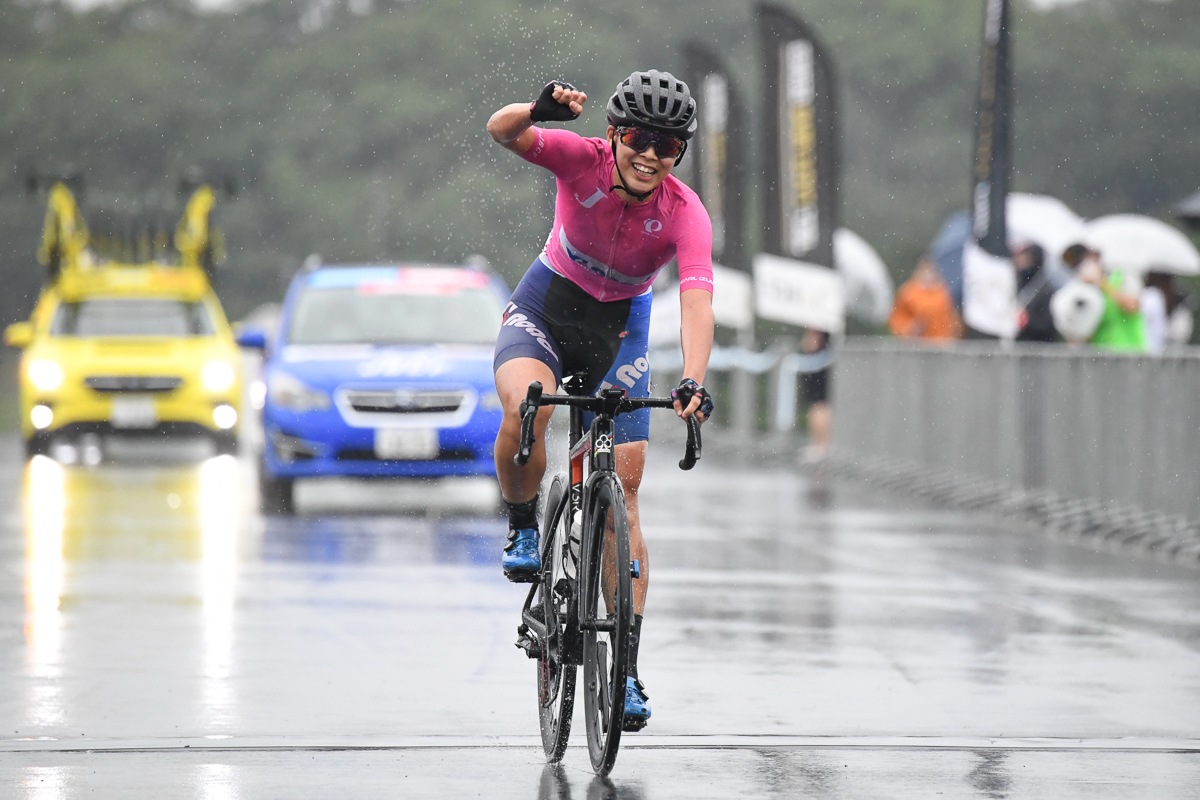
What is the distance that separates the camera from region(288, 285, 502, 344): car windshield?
1709cm

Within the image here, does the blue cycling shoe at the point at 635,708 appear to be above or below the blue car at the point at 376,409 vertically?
below

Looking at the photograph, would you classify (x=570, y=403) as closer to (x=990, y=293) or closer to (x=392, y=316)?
(x=392, y=316)

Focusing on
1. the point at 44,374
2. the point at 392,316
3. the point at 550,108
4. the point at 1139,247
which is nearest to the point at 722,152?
the point at 1139,247

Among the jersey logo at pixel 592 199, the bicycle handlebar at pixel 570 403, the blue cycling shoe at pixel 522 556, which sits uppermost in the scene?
the jersey logo at pixel 592 199

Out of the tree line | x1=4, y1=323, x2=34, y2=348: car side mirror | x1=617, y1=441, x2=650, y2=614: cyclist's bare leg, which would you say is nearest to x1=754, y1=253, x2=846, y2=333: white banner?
x1=4, y1=323, x2=34, y2=348: car side mirror

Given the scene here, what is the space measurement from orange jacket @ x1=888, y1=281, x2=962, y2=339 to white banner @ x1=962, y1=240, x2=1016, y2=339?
4702 mm

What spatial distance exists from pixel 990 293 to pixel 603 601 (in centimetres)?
1224

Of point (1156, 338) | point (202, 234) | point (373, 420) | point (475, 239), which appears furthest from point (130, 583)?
point (475, 239)

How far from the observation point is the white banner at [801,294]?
22.7 meters

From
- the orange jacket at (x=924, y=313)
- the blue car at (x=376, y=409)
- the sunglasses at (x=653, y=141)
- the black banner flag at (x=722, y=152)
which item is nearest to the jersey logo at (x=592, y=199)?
the sunglasses at (x=653, y=141)

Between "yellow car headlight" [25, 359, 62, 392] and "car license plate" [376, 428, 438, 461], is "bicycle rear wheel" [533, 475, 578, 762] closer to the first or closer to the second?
"car license plate" [376, 428, 438, 461]

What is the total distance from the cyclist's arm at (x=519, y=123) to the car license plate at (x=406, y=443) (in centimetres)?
908

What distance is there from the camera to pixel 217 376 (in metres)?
22.0

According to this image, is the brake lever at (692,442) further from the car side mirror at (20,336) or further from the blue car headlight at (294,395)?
the car side mirror at (20,336)
